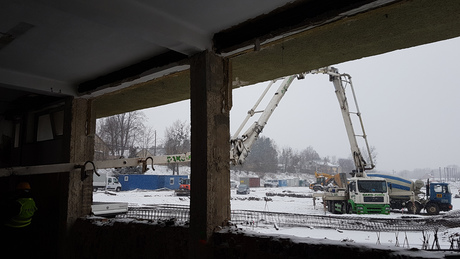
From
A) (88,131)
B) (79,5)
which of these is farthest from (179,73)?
(88,131)

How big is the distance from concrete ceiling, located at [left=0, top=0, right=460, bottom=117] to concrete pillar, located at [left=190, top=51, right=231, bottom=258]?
0.25 metres

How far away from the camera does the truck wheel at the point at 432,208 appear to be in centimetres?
1591

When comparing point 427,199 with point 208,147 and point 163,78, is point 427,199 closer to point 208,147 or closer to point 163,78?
point 163,78

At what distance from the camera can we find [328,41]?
3.07 meters

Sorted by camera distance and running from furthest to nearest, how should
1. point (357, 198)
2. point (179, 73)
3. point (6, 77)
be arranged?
point (357, 198)
point (6, 77)
point (179, 73)

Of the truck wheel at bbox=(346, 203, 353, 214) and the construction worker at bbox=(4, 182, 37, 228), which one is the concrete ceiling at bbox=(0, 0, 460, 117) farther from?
the truck wheel at bbox=(346, 203, 353, 214)

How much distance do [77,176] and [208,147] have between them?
275 centimetres

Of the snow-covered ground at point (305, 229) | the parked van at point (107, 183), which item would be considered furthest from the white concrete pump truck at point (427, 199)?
the parked van at point (107, 183)

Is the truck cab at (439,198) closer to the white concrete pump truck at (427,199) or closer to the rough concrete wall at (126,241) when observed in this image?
the white concrete pump truck at (427,199)

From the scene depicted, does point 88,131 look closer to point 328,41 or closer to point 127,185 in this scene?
point 328,41

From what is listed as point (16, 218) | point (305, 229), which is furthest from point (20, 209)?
point (305, 229)

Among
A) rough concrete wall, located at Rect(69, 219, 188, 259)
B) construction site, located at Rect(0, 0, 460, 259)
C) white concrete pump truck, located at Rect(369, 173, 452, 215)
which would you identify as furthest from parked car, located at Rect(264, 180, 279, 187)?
rough concrete wall, located at Rect(69, 219, 188, 259)

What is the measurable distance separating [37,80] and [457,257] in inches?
208

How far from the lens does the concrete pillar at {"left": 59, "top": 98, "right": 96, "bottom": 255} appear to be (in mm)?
4609
